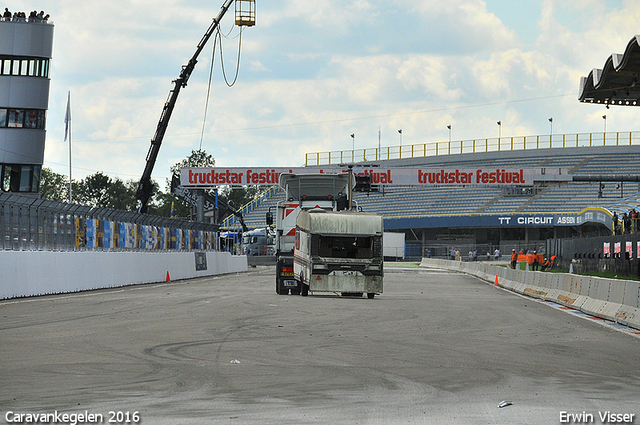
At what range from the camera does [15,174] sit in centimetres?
6219

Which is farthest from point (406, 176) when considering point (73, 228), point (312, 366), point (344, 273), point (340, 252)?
point (312, 366)

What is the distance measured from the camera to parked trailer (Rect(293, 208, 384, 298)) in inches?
893

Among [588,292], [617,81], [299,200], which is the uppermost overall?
[617,81]

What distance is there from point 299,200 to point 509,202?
60684mm

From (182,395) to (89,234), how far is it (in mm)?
21242

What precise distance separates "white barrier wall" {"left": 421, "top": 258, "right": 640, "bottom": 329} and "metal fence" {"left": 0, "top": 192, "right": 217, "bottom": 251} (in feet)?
48.0

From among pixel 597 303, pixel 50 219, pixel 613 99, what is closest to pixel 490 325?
pixel 597 303

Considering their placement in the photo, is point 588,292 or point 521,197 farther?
point 521,197

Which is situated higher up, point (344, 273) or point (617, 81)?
point (617, 81)

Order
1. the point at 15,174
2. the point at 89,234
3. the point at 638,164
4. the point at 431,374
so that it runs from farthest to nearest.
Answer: the point at 638,164, the point at 15,174, the point at 89,234, the point at 431,374

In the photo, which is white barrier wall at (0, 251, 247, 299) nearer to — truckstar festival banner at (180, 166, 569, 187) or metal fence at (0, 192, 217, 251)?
metal fence at (0, 192, 217, 251)

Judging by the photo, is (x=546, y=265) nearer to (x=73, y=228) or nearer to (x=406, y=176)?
(x=406, y=176)

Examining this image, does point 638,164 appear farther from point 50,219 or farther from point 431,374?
point 431,374

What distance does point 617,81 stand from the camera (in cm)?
2384
